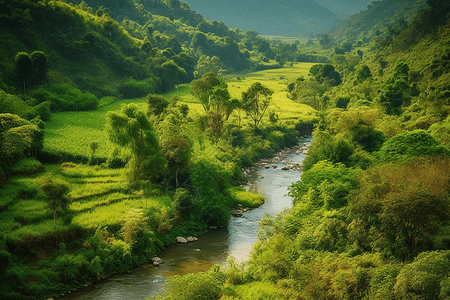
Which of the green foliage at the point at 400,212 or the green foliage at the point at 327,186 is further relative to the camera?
the green foliage at the point at 327,186

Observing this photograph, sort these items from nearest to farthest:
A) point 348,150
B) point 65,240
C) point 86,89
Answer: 1. point 65,240
2. point 348,150
3. point 86,89

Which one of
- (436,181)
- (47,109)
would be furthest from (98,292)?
(47,109)

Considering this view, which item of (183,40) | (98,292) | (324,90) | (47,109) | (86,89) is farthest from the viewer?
(183,40)

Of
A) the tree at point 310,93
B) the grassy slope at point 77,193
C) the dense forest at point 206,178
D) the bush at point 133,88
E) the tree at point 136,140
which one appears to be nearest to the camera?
the dense forest at point 206,178

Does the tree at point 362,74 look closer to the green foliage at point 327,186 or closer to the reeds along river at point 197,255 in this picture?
the reeds along river at point 197,255

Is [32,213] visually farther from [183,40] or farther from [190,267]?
[183,40]

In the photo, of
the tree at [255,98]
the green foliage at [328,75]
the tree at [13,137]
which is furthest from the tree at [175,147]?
the green foliage at [328,75]
